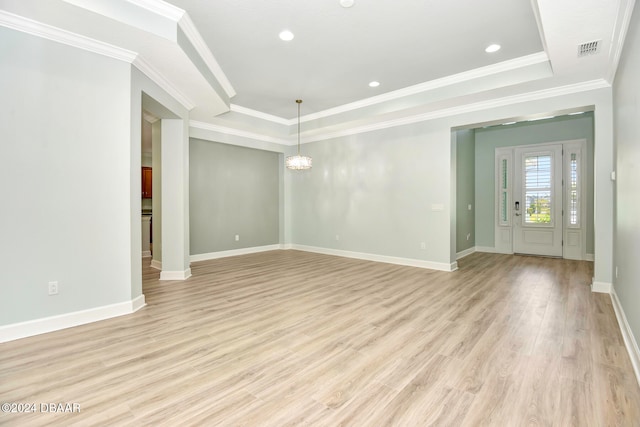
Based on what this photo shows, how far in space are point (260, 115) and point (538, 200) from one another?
6803mm

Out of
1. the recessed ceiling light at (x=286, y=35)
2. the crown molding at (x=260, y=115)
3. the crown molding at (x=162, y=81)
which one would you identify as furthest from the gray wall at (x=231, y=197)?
the recessed ceiling light at (x=286, y=35)

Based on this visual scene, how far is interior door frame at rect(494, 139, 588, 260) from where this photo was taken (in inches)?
252

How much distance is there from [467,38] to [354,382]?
3.98 metres

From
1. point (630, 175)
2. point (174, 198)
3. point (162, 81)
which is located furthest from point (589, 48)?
point (174, 198)

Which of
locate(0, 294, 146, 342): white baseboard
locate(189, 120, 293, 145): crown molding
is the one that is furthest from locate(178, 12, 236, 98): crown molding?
locate(0, 294, 146, 342): white baseboard

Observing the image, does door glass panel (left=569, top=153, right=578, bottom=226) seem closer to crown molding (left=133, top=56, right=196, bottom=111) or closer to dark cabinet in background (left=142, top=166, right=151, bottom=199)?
crown molding (left=133, top=56, right=196, bottom=111)

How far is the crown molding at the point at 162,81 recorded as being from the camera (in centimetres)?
343

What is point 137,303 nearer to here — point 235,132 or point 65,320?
point 65,320

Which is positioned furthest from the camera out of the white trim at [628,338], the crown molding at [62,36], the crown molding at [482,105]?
the crown molding at [482,105]

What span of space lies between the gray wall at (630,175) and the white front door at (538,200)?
Result: 392 cm

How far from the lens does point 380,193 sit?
638 centimetres

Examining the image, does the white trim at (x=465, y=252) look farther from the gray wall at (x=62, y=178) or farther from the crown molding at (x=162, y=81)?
the gray wall at (x=62, y=178)

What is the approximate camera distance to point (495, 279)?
488 cm

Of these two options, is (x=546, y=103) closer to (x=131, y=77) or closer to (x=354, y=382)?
A: (x=354, y=382)
